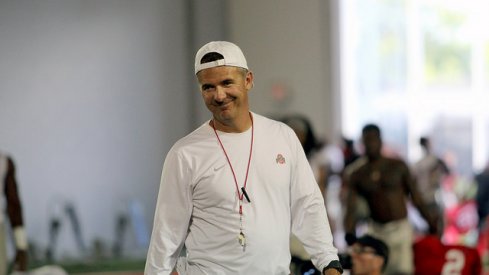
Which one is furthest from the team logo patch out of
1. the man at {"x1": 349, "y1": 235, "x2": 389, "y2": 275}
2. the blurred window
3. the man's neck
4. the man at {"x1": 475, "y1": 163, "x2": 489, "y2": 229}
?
the blurred window

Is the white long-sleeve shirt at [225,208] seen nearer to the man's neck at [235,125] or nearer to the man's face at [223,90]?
the man's neck at [235,125]

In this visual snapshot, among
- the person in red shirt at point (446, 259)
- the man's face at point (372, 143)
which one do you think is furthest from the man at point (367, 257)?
the man's face at point (372, 143)

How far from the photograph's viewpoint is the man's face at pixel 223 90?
5777 mm

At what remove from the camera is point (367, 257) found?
31.4 feet

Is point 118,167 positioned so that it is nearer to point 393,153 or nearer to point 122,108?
point 122,108

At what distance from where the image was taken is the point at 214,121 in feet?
19.7

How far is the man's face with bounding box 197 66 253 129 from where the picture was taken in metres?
5.78

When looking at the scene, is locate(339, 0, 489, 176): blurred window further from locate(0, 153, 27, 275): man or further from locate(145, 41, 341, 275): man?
locate(145, 41, 341, 275): man

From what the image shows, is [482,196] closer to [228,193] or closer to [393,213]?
[393,213]

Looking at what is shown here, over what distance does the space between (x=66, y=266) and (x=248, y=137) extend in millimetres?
11915

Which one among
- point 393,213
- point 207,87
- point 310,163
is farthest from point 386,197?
point 207,87

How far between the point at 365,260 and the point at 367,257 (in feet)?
0.08

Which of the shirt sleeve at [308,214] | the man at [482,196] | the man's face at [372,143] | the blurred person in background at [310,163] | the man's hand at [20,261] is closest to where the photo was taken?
the shirt sleeve at [308,214]

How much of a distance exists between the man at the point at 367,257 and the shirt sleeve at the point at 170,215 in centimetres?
371
